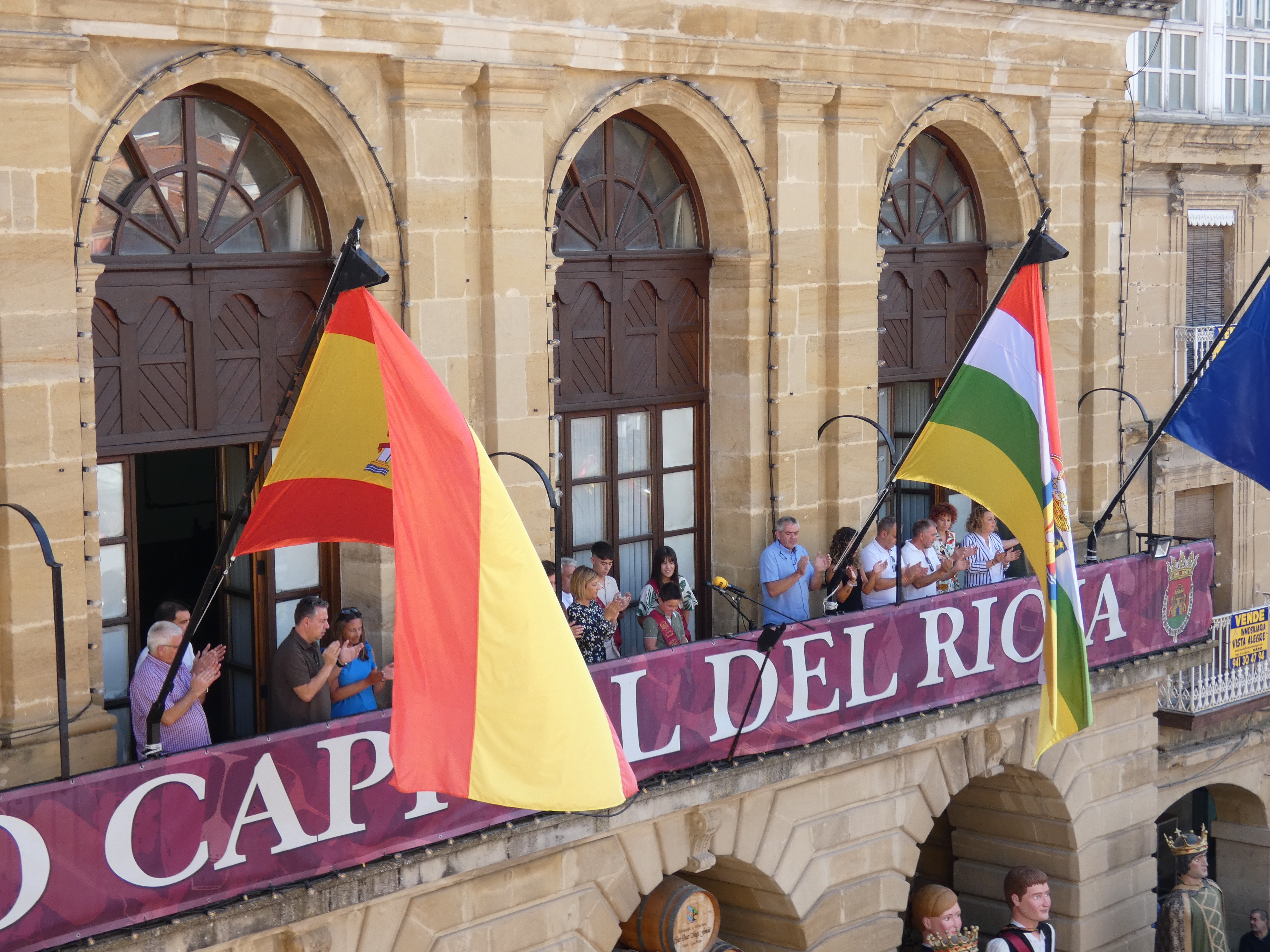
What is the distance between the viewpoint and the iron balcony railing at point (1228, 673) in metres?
19.3

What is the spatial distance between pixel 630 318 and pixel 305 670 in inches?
183

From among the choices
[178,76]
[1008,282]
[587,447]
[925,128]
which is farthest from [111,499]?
[925,128]

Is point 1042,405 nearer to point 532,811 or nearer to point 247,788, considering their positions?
point 532,811

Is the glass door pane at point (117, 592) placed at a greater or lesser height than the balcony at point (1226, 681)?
greater

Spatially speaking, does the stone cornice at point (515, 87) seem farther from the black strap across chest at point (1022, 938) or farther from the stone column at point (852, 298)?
the black strap across chest at point (1022, 938)

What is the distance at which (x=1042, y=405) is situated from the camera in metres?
12.7

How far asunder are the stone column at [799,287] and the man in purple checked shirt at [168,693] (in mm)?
6164

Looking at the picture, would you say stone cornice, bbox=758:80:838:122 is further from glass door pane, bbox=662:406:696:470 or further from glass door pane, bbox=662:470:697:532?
glass door pane, bbox=662:470:697:532

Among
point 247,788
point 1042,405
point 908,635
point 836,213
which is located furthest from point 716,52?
point 247,788

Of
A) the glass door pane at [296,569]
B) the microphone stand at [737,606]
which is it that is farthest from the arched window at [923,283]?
the glass door pane at [296,569]

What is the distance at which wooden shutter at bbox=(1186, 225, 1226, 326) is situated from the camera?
20547mm

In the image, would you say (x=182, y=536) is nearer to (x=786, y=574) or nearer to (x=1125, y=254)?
(x=786, y=574)

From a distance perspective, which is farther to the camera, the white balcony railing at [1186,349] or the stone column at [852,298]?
the white balcony railing at [1186,349]

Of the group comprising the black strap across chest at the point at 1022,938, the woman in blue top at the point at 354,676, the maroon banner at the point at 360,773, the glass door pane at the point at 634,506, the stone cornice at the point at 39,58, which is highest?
the stone cornice at the point at 39,58
